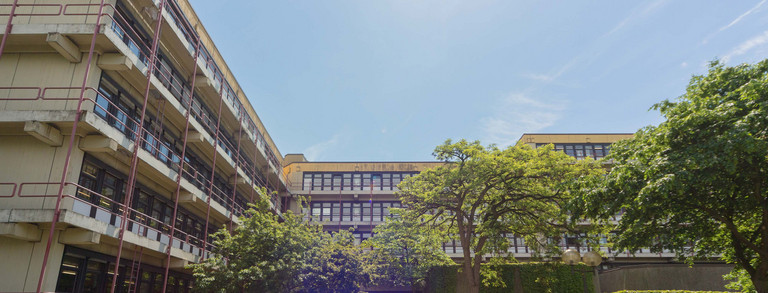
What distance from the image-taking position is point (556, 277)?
3073 centimetres

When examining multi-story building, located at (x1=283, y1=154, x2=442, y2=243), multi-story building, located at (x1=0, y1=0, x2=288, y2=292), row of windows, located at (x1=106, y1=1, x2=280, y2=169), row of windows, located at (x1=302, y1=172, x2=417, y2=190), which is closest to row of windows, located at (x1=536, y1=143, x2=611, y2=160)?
multi-story building, located at (x1=283, y1=154, x2=442, y2=243)

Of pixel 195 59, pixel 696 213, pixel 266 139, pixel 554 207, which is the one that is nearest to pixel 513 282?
pixel 554 207

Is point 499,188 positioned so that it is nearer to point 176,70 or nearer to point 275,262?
point 275,262

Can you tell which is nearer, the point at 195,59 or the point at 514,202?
the point at 195,59

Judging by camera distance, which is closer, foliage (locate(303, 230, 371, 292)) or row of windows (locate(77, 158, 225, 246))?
row of windows (locate(77, 158, 225, 246))

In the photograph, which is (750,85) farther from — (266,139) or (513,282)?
(266,139)

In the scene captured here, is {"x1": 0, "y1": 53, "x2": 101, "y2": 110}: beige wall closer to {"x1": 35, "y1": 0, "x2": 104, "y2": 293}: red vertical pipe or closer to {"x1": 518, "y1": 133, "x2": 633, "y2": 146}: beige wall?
{"x1": 35, "y1": 0, "x2": 104, "y2": 293}: red vertical pipe

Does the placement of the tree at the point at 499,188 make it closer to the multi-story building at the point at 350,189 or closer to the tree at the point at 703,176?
the tree at the point at 703,176

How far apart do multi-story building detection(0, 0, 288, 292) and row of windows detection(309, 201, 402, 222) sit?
2344 cm

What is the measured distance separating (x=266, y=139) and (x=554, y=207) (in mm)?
22366

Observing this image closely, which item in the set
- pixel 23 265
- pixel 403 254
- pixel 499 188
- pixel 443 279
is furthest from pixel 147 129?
pixel 443 279

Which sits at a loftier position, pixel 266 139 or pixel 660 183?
pixel 266 139

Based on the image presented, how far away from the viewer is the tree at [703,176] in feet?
38.8

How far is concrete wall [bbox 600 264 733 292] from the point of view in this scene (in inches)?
995
